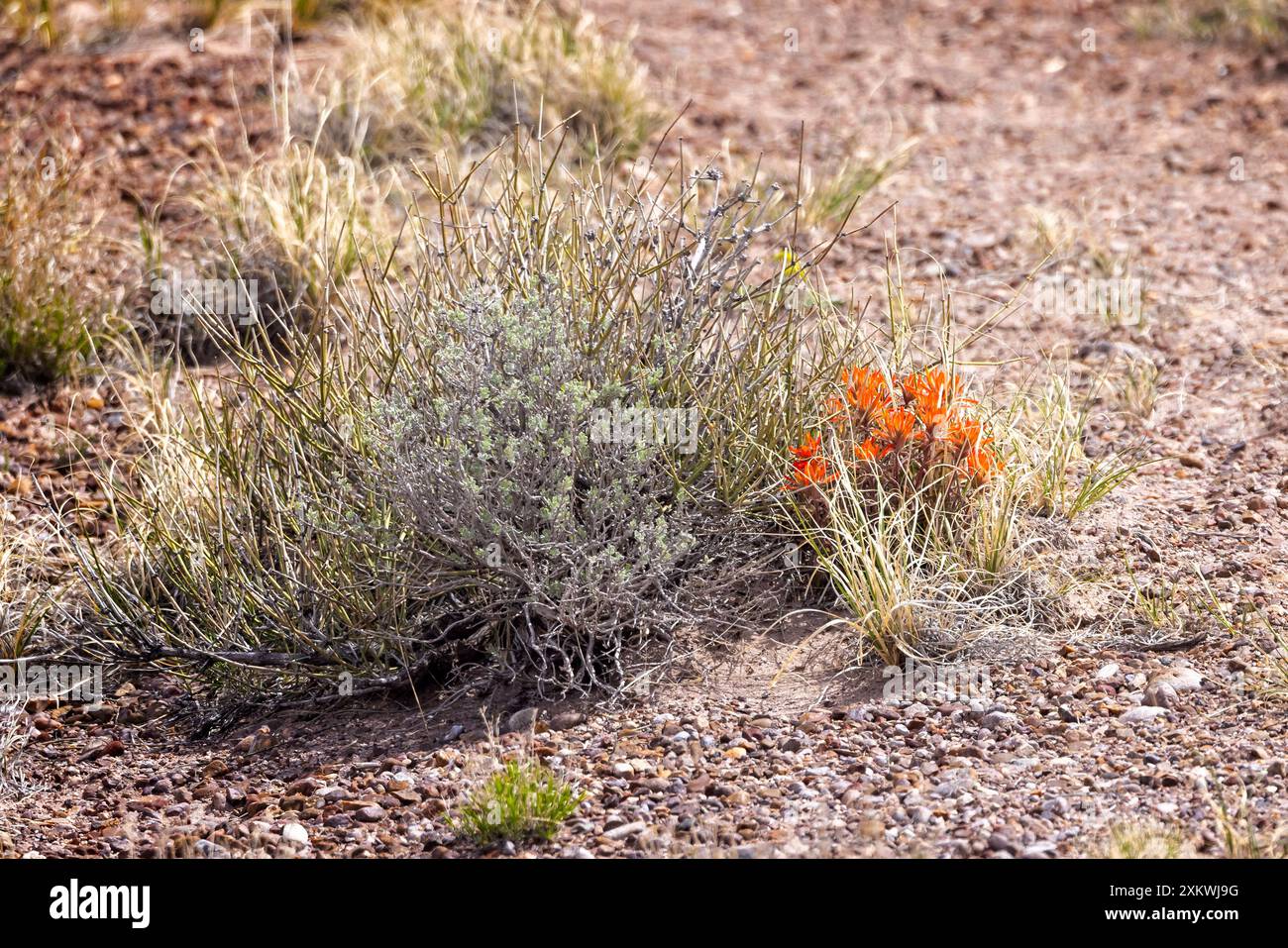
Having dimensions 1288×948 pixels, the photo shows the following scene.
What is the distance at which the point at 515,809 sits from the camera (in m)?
3.14

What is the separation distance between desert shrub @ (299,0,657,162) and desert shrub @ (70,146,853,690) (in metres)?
2.36

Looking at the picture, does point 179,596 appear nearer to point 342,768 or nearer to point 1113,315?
point 342,768

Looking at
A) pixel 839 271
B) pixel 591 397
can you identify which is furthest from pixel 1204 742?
pixel 839 271

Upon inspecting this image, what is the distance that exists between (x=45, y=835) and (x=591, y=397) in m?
1.61

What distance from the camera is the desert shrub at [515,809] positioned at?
124 inches

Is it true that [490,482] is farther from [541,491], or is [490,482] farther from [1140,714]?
[1140,714]

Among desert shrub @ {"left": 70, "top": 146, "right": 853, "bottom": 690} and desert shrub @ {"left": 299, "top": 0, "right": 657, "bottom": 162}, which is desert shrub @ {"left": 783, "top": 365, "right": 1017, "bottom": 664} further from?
desert shrub @ {"left": 299, "top": 0, "right": 657, "bottom": 162}

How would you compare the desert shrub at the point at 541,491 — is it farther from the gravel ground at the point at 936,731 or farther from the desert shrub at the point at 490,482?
the gravel ground at the point at 936,731

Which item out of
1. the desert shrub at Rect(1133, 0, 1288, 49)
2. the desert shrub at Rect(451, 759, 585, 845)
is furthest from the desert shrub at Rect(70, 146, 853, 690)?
the desert shrub at Rect(1133, 0, 1288, 49)

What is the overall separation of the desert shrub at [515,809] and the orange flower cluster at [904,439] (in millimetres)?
1089

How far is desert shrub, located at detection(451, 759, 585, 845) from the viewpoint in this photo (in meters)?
3.14

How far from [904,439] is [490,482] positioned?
1.08 meters

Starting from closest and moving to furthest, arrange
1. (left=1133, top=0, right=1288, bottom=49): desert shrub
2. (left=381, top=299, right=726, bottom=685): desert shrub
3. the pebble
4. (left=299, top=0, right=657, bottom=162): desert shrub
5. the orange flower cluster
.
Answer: the pebble → (left=381, top=299, right=726, bottom=685): desert shrub → the orange flower cluster → (left=299, top=0, right=657, bottom=162): desert shrub → (left=1133, top=0, right=1288, bottom=49): desert shrub

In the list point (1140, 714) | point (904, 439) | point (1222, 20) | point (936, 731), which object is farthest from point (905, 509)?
point (1222, 20)
